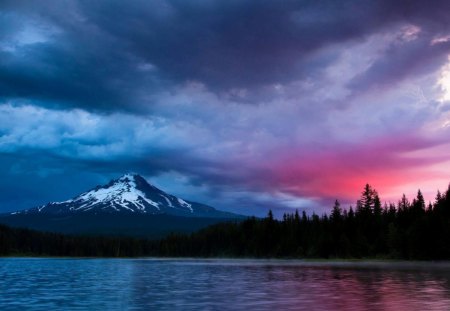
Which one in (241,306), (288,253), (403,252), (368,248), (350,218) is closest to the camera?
(241,306)

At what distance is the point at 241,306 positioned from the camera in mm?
36281

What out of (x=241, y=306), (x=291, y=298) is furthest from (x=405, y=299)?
(x=241, y=306)

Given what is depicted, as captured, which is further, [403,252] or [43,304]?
[403,252]

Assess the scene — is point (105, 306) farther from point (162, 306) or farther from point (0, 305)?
point (0, 305)

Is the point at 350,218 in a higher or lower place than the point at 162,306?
higher

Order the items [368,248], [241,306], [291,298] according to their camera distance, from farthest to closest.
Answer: [368,248], [291,298], [241,306]

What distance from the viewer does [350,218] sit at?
544 feet

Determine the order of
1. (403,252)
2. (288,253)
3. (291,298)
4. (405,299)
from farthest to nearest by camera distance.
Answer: (288,253) < (403,252) < (291,298) < (405,299)

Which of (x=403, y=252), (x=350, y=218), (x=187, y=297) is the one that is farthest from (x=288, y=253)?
(x=187, y=297)

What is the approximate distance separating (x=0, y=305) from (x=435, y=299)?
105 ft

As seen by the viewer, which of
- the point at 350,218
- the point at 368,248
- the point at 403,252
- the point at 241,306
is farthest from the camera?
the point at 350,218

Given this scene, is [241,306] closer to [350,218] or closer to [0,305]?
[0,305]

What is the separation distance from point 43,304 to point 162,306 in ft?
30.8

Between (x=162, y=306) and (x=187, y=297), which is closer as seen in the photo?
(x=162, y=306)
